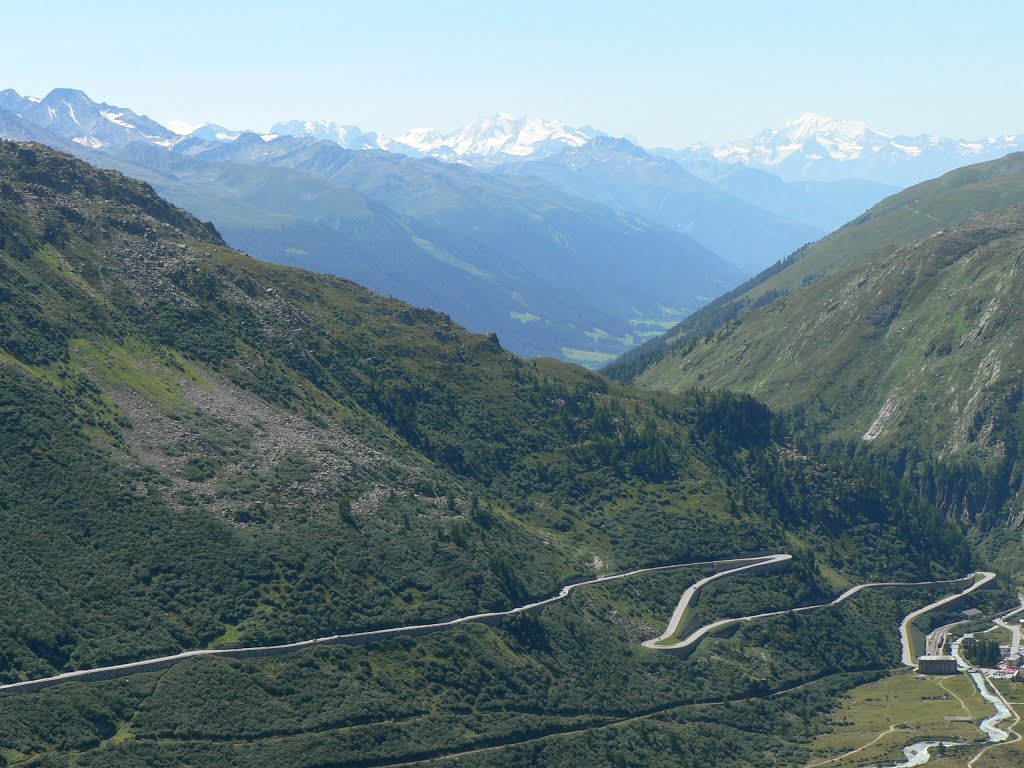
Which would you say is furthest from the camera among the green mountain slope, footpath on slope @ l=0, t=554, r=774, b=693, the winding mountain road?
the green mountain slope

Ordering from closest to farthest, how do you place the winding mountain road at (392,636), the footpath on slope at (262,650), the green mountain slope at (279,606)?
the footpath on slope at (262,650) < the winding mountain road at (392,636) < the green mountain slope at (279,606)

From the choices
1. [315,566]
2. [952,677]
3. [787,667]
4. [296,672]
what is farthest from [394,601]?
[952,677]

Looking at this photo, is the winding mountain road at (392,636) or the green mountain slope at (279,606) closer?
the winding mountain road at (392,636)

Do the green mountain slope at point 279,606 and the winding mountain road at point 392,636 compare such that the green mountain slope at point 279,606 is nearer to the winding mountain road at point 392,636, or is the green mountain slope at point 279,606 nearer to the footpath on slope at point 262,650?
the footpath on slope at point 262,650

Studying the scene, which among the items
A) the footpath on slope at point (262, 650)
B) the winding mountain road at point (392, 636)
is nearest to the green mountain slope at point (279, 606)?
the footpath on slope at point (262, 650)

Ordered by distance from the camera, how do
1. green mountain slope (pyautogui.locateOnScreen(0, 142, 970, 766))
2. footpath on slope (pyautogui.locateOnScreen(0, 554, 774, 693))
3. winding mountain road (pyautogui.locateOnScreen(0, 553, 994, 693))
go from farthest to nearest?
green mountain slope (pyautogui.locateOnScreen(0, 142, 970, 766)), winding mountain road (pyautogui.locateOnScreen(0, 553, 994, 693)), footpath on slope (pyautogui.locateOnScreen(0, 554, 774, 693))

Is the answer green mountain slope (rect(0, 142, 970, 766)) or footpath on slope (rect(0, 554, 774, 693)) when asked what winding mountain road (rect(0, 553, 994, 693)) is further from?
green mountain slope (rect(0, 142, 970, 766))

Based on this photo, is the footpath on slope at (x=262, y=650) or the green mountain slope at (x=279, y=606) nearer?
the footpath on slope at (x=262, y=650)

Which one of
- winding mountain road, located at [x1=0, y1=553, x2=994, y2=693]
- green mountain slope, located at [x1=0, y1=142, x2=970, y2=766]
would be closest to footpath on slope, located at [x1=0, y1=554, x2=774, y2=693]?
winding mountain road, located at [x1=0, y1=553, x2=994, y2=693]

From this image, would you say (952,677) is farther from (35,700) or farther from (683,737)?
(35,700)

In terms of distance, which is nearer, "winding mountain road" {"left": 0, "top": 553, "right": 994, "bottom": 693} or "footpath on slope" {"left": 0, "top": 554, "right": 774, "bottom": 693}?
"footpath on slope" {"left": 0, "top": 554, "right": 774, "bottom": 693}

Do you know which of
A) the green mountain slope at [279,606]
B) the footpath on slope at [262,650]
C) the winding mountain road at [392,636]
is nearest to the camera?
the footpath on slope at [262,650]
